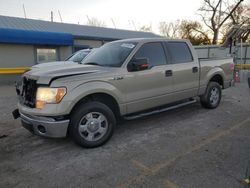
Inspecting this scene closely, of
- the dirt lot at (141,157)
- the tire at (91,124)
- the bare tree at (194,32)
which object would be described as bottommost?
the dirt lot at (141,157)

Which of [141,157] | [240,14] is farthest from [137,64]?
[240,14]

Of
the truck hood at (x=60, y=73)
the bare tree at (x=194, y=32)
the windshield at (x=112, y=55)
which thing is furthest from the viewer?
the bare tree at (x=194, y=32)

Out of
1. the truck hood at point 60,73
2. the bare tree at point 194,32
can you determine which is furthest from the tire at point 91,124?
the bare tree at point 194,32

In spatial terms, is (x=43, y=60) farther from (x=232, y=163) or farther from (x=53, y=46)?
(x=232, y=163)

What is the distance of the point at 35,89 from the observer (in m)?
3.94

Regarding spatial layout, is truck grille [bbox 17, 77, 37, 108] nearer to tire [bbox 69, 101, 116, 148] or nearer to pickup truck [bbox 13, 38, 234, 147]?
pickup truck [bbox 13, 38, 234, 147]

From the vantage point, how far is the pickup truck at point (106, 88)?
377 centimetres

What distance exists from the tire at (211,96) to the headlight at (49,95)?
13.7 ft

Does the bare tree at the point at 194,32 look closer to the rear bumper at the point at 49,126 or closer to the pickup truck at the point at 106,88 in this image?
the pickup truck at the point at 106,88

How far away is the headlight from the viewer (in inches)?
145

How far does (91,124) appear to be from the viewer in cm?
408

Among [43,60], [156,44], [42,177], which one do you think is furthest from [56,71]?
[43,60]

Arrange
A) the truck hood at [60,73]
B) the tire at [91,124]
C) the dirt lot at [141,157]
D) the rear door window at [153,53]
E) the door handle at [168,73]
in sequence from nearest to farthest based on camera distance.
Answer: the dirt lot at [141,157], the truck hood at [60,73], the tire at [91,124], the rear door window at [153,53], the door handle at [168,73]

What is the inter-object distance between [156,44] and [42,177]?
353 cm
